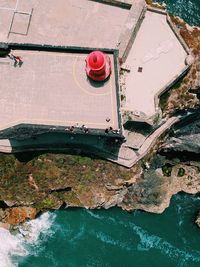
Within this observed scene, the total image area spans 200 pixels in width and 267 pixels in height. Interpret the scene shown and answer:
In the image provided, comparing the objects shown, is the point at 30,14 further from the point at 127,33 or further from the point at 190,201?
the point at 190,201

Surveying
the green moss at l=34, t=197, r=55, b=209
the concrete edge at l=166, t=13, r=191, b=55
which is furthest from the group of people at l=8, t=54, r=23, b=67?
the concrete edge at l=166, t=13, r=191, b=55

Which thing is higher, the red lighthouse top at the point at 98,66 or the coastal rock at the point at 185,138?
the red lighthouse top at the point at 98,66

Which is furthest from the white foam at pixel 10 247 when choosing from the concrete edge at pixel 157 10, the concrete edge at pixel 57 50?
the concrete edge at pixel 157 10

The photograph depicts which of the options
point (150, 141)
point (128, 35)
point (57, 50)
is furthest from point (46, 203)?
point (128, 35)

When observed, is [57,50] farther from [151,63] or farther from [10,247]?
[10,247]

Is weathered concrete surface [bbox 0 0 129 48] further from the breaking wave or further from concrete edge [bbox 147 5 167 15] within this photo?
the breaking wave

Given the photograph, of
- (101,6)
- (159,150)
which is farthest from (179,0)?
(159,150)

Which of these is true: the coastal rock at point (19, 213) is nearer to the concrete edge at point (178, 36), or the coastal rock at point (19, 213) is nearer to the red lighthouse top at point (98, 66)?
the red lighthouse top at point (98, 66)
